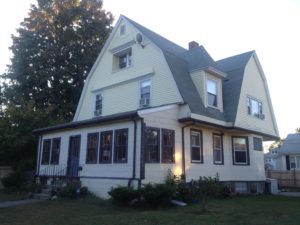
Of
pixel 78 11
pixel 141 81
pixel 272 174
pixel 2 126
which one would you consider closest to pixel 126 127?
pixel 141 81

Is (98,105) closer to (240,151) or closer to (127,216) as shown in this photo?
(240,151)

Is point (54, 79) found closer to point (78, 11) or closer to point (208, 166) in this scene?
point (78, 11)

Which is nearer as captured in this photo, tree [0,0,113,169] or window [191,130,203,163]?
window [191,130,203,163]

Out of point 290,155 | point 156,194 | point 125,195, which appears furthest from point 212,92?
point 290,155

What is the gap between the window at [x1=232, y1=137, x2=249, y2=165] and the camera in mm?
17766

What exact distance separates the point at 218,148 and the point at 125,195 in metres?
7.74

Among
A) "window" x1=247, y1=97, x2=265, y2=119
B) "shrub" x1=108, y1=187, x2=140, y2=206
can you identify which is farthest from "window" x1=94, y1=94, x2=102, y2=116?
"window" x1=247, y1=97, x2=265, y2=119

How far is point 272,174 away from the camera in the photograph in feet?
85.7

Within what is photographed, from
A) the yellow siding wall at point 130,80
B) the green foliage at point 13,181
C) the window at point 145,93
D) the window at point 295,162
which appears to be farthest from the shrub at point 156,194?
the window at point 295,162

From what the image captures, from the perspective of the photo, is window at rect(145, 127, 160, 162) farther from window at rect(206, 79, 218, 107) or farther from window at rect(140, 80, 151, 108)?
window at rect(206, 79, 218, 107)

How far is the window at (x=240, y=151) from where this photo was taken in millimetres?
17766

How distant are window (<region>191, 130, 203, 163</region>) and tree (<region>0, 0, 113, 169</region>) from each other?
1476 cm

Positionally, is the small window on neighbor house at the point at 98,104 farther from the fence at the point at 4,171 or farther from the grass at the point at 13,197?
the fence at the point at 4,171

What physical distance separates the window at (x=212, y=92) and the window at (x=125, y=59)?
503 centimetres
